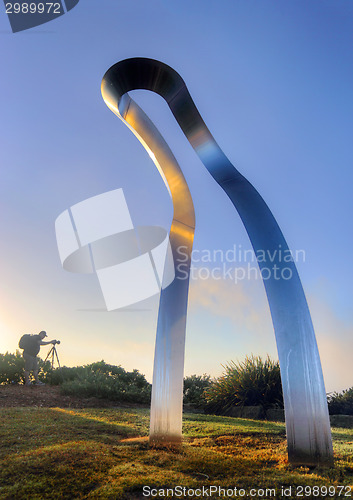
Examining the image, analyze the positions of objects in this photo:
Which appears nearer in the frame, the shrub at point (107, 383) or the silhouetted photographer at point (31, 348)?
the shrub at point (107, 383)

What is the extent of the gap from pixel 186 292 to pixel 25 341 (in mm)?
9630

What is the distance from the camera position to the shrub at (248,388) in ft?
35.0

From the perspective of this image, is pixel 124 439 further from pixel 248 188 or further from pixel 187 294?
pixel 248 188

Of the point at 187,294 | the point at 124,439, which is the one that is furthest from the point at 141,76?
the point at 124,439

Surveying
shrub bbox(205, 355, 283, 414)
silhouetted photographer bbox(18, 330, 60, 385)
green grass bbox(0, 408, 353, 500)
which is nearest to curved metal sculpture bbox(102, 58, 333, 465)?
green grass bbox(0, 408, 353, 500)

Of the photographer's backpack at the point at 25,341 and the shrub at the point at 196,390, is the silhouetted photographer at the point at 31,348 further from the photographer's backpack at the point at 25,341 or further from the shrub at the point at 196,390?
the shrub at the point at 196,390

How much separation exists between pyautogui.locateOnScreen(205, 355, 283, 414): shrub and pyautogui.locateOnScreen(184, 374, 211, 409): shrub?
0.68 metres

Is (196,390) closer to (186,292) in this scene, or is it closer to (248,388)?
(248,388)

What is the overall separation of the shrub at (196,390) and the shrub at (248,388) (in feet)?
2.24

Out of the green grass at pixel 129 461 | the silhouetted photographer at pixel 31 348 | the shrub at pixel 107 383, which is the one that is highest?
the silhouetted photographer at pixel 31 348

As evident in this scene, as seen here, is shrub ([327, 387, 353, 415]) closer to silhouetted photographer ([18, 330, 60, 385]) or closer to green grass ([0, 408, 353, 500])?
green grass ([0, 408, 353, 500])

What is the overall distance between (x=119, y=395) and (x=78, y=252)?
5724mm

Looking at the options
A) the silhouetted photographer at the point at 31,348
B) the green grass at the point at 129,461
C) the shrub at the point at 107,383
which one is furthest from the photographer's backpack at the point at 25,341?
the green grass at the point at 129,461

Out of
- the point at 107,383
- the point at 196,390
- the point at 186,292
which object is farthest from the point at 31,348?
the point at 186,292
